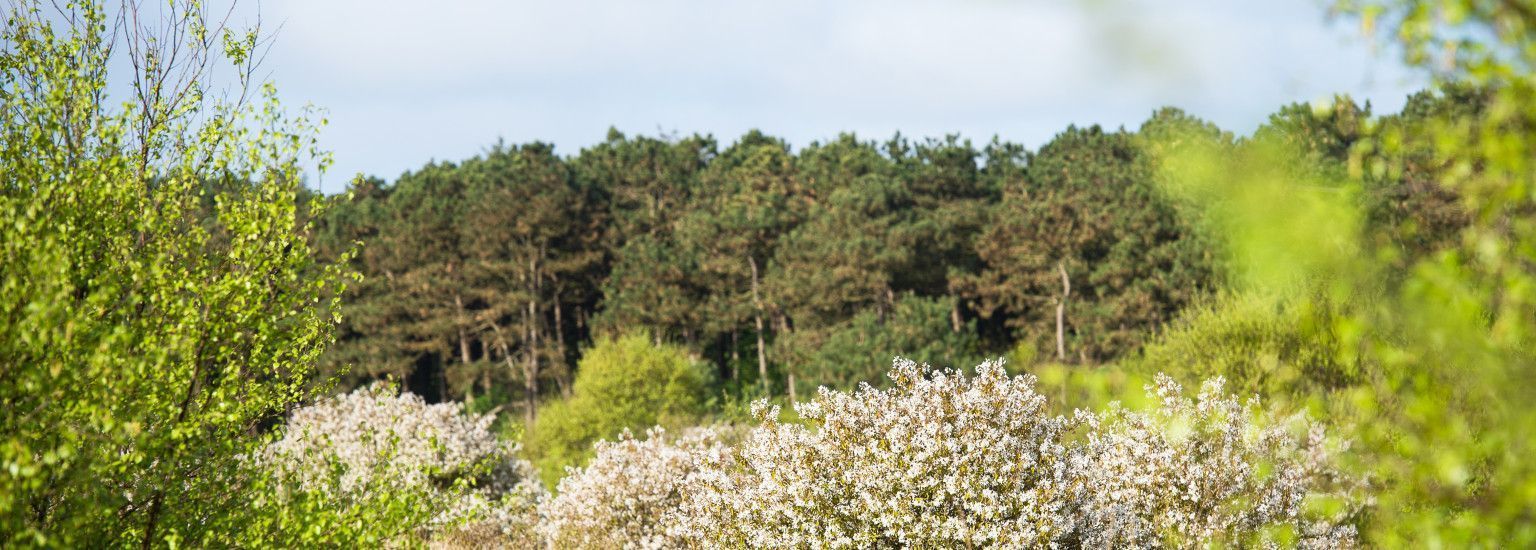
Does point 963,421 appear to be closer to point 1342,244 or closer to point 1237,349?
point 1342,244

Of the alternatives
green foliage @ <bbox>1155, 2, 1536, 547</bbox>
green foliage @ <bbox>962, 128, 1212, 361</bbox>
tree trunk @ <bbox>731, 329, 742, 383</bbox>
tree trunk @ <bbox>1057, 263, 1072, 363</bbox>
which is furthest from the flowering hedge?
tree trunk @ <bbox>731, 329, 742, 383</bbox>

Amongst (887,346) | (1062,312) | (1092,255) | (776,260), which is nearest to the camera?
(887,346)

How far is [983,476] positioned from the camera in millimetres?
12195

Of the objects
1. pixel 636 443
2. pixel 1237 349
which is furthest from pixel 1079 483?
pixel 1237 349

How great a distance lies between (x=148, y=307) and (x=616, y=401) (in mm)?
34240

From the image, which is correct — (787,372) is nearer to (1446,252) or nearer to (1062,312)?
(1062,312)

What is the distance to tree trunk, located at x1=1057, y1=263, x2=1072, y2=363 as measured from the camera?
49.4 metres

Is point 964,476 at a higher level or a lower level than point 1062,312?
higher

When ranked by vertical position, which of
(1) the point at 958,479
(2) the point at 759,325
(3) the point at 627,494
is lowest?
(2) the point at 759,325

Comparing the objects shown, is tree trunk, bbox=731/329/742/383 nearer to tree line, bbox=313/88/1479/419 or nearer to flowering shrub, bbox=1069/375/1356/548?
tree line, bbox=313/88/1479/419

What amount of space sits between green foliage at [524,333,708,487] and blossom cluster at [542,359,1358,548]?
85.4 feet

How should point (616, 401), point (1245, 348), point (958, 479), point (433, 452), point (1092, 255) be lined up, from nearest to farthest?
point (958, 479), point (433, 452), point (1245, 348), point (616, 401), point (1092, 255)

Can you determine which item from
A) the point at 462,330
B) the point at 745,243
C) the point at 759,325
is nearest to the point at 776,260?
the point at 745,243

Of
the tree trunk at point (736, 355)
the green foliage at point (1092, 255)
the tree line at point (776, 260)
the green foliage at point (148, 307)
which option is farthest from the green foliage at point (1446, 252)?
the tree trunk at point (736, 355)
